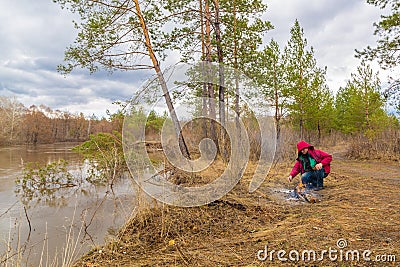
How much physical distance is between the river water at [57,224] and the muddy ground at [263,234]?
69 cm

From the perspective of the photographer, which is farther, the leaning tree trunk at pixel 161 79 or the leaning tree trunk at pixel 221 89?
the leaning tree trunk at pixel 161 79

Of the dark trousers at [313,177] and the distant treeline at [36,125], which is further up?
the distant treeline at [36,125]

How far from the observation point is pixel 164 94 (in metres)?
7.84

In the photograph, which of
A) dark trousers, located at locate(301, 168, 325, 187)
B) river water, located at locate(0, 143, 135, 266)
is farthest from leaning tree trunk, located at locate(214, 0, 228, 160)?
river water, located at locate(0, 143, 135, 266)

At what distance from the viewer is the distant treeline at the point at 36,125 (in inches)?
1373

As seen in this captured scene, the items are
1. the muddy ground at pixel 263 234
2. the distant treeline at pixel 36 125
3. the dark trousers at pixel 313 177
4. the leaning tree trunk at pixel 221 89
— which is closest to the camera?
the muddy ground at pixel 263 234

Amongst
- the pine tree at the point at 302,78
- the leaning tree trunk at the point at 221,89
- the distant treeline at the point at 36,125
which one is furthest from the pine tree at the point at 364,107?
the distant treeline at the point at 36,125

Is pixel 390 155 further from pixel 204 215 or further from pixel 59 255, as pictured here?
pixel 59 255

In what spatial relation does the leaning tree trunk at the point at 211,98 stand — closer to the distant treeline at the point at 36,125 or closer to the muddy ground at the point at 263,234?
the muddy ground at the point at 263,234

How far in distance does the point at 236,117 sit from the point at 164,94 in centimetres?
215

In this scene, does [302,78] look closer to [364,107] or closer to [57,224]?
[364,107]

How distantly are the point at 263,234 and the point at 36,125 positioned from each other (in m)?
44.2

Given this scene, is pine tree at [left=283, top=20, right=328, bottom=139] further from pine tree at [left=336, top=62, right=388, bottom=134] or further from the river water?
the river water

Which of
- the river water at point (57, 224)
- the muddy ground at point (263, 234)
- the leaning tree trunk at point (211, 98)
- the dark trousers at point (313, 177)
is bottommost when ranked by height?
the river water at point (57, 224)
